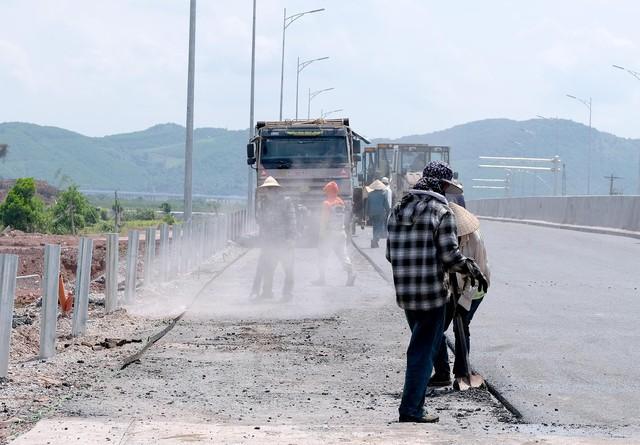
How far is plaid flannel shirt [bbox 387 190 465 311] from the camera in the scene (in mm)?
8734

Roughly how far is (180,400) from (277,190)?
920cm

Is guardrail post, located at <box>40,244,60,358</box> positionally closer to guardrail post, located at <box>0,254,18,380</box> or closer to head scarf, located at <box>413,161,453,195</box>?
guardrail post, located at <box>0,254,18,380</box>

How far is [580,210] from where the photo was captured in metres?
46.8

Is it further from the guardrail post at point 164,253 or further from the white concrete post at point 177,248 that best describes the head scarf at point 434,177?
the white concrete post at point 177,248

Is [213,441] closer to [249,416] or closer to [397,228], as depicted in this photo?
[249,416]

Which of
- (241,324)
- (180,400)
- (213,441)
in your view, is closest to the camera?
(213,441)

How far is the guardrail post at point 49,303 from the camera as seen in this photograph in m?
12.6

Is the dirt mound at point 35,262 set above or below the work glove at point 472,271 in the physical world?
below

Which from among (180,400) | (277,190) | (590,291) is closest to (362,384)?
(180,400)

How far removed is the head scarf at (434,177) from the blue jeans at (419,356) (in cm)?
83

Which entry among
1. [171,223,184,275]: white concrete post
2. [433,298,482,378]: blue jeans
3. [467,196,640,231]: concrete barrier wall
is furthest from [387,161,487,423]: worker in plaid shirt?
[467,196,640,231]: concrete barrier wall

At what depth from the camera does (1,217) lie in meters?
49.3

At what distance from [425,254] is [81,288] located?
6568 millimetres

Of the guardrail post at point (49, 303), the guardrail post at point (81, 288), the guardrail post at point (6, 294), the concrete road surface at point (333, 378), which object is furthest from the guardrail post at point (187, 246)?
the guardrail post at point (6, 294)
